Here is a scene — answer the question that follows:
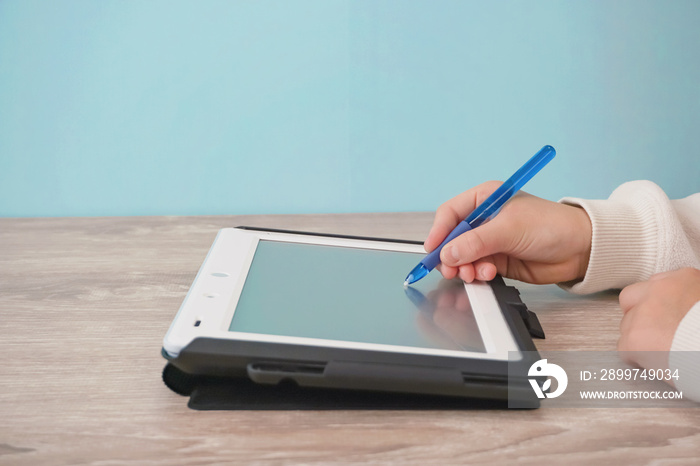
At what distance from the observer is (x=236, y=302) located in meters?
0.43

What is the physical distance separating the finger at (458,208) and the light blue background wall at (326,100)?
0.38 metres

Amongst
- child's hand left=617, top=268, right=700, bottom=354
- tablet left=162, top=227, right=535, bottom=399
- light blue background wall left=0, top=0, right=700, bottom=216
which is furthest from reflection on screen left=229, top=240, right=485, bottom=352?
light blue background wall left=0, top=0, right=700, bottom=216

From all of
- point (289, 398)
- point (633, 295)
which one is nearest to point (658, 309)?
point (633, 295)

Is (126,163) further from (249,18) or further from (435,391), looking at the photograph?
(435,391)

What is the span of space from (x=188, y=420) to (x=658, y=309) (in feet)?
1.11

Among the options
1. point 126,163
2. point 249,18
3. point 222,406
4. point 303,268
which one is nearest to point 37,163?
point 126,163

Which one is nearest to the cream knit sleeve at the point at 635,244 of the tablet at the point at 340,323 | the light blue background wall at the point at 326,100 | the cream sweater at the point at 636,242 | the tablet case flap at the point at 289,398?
the cream sweater at the point at 636,242

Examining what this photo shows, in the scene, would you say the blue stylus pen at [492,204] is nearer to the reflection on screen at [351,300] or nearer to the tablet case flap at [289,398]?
the reflection on screen at [351,300]

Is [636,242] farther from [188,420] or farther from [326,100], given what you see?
[326,100]

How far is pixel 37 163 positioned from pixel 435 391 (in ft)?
2.57

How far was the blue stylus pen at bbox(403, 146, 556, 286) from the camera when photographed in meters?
0.53

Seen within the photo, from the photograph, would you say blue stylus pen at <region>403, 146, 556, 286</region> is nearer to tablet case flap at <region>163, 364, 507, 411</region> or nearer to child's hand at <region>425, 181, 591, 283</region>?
child's hand at <region>425, 181, 591, 283</region>

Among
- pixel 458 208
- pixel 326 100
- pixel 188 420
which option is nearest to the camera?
pixel 188 420

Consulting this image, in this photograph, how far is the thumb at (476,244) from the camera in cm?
53
